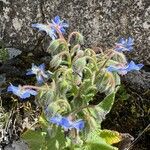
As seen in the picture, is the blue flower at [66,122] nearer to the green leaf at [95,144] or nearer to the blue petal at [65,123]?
the blue petal at [65,123]

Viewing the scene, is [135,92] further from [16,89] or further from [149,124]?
[16,89]

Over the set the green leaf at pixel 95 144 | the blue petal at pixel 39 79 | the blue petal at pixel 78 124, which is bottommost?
the green leaf at pixel 95 144

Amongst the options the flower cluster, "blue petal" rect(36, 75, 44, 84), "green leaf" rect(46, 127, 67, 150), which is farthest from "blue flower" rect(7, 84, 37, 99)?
"green leaf" rect(46, 127, 67, 150)

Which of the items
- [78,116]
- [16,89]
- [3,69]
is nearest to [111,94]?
[78,116]

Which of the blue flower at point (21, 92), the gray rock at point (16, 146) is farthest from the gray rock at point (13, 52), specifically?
the blue flower at point (21, 92)

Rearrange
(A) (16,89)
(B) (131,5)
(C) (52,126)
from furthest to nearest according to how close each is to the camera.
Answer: (B) (131,5) < (C) (52,126) < (A) (16,89)

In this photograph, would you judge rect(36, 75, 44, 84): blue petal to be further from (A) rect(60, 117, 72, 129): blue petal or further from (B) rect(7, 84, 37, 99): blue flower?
(A) rect(60, 117, 72, 129): blue petal

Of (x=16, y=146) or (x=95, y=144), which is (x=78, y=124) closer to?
(x=95, y=144)

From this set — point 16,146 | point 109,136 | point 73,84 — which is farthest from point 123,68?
point 16,146
